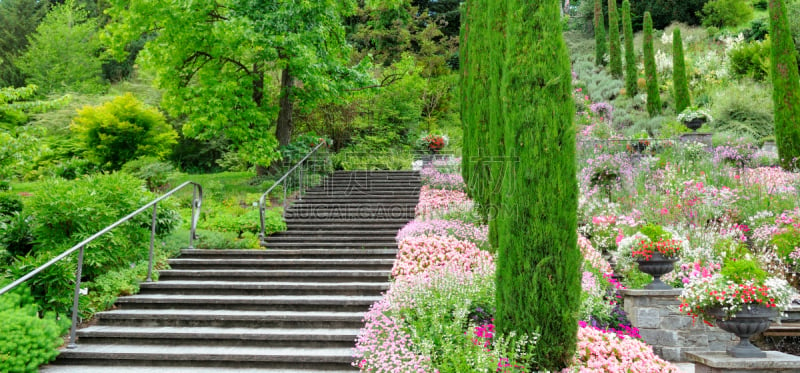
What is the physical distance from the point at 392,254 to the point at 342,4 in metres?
9.18

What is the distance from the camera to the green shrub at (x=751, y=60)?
16942mm

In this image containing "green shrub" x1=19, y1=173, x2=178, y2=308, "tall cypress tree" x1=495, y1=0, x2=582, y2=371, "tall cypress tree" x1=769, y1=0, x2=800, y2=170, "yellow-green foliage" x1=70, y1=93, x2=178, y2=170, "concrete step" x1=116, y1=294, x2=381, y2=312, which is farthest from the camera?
"yellow-green foliage" x1=70, y1=93, x2=178, y2=170

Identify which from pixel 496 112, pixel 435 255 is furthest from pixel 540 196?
pixel 496 112

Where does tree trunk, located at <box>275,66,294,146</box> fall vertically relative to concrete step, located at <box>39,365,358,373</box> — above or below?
above

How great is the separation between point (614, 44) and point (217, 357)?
23.7 metres

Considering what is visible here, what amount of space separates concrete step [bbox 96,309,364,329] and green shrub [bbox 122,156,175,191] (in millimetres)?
8270

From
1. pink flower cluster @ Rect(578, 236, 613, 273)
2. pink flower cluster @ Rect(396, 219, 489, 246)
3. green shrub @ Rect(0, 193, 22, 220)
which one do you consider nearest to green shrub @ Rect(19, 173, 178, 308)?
green shrub @ Rect(0, 193, 22, 220)

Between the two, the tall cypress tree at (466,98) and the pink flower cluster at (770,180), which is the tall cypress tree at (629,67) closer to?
the tall cypress tree at (466,98)

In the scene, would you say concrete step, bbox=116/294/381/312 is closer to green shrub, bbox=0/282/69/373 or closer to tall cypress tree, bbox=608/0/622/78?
green shrub, bbox=0/282/69/373

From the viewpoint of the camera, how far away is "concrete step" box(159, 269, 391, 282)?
6.71 meters

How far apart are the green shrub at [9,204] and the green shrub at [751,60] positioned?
21551 mm

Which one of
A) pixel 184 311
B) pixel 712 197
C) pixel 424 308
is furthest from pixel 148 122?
pixel 712 197

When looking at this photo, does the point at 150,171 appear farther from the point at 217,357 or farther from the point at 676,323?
the point at 676,323

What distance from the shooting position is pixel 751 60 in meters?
17.5
